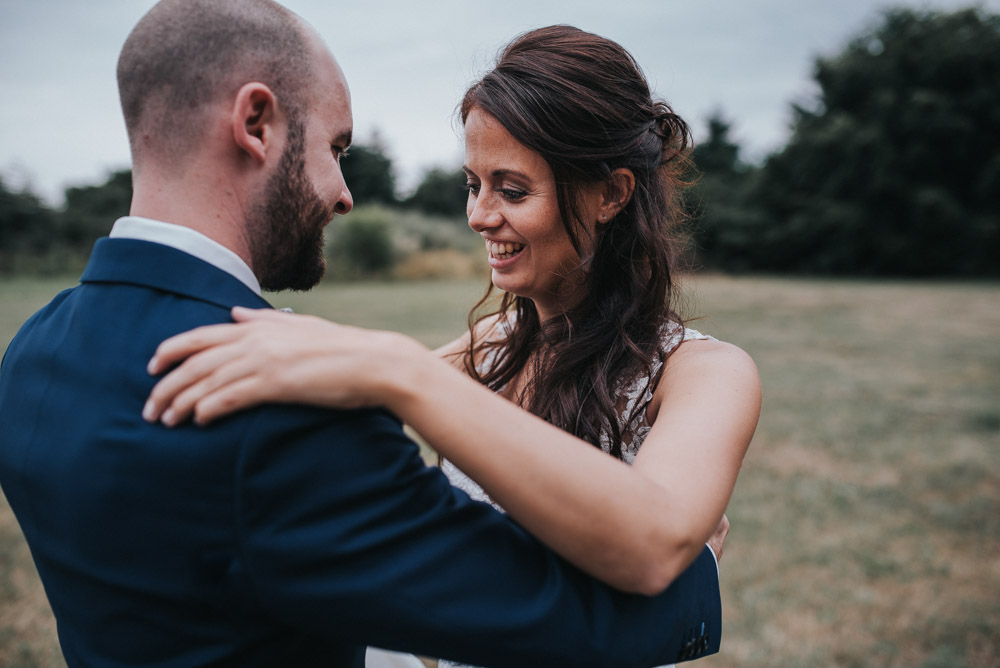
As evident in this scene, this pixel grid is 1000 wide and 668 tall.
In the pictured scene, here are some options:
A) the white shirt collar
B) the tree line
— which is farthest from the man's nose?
the tree line

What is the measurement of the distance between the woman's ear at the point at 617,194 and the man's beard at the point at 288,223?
45.1 inches

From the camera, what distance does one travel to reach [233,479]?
1125 mm

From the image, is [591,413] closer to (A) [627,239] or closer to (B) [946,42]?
(A) [627,239]

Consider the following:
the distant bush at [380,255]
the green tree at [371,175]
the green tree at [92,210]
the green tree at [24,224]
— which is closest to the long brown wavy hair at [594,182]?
the distant bush at [380,255]

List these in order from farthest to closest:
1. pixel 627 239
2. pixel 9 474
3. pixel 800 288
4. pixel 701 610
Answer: pixel 800 288
pixel 627 239
pixel 701 610
pixel 9 474

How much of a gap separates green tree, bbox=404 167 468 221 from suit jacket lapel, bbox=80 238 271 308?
51.8m

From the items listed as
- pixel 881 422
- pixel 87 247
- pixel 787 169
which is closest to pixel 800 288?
pixel 787 169

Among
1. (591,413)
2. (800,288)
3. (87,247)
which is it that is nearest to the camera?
(591,413)

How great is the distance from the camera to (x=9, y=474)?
4.49 ft

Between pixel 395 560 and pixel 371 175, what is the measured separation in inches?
2054

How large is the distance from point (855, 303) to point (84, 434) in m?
23.6

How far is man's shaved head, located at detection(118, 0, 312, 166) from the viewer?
1.37 metres

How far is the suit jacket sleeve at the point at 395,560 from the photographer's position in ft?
3.70

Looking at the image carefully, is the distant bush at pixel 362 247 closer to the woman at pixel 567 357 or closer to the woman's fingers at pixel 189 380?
the woman at pixel 567 357
